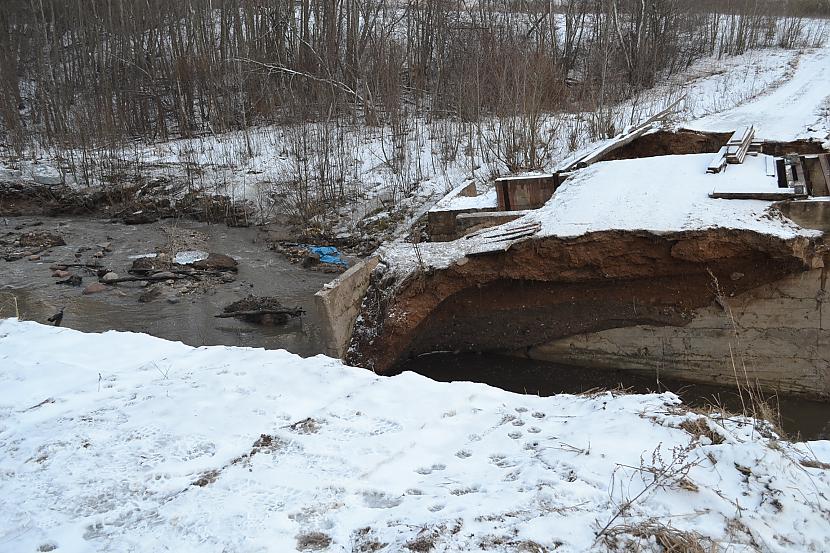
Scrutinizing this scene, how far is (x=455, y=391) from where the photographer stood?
3916mm

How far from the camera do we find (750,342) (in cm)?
648

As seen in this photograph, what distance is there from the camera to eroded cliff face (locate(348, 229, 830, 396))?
241 inches

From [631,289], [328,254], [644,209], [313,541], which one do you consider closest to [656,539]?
[313,541]

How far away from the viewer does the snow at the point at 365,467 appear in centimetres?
257

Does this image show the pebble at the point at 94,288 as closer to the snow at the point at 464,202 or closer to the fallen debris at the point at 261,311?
the fallen debris at the point at 261,311

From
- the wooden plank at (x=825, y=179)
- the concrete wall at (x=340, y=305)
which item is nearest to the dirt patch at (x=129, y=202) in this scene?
the concrete wall at (x=340, y=305)

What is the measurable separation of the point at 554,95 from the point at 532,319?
377 inches

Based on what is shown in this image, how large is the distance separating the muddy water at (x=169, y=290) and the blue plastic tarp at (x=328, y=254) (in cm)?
50

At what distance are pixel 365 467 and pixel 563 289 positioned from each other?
4238mm

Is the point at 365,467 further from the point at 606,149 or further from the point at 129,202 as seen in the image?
the point at 129,202

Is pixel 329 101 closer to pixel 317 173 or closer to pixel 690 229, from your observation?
pixel 317 173

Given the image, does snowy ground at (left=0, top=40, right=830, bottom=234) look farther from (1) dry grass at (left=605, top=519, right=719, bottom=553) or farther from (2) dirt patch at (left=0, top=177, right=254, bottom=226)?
(1) dry grass at (left=605, top=519, right=719, bottom=553)

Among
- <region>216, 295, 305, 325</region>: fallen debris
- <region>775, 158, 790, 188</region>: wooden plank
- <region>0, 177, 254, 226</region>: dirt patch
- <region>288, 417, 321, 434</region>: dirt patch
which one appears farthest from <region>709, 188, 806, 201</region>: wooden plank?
A: <region>0, 177, 254, 226</region>: dirt patch

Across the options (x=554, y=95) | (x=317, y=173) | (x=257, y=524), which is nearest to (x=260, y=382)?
(x=257, y=524)
